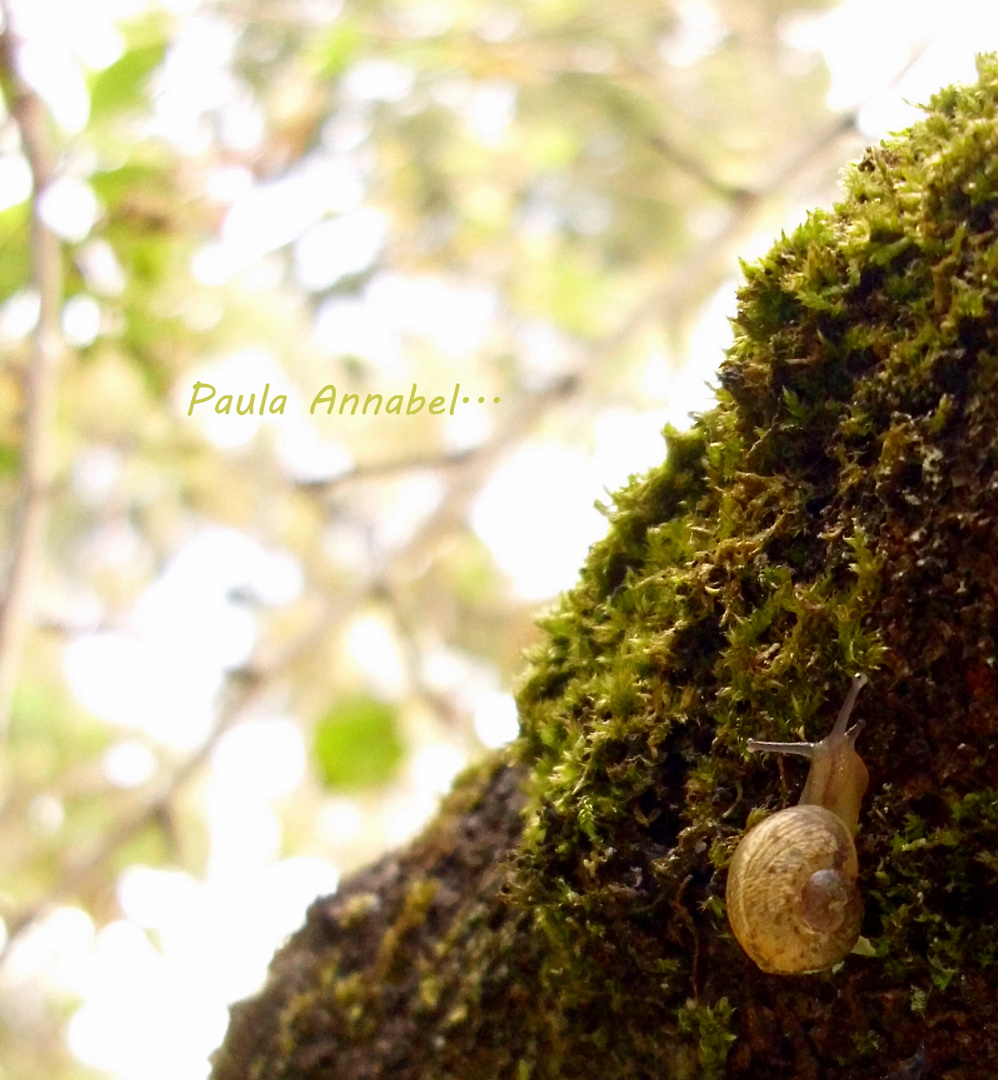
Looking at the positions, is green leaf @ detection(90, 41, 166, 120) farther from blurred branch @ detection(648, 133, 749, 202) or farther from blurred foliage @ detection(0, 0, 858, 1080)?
blurred branch @ detection(648, 133, 749, 202)

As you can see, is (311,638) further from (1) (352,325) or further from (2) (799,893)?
(2) (799,893)

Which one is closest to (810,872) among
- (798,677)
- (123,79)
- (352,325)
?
(798,677)

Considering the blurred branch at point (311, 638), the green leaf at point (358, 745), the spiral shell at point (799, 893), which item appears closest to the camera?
the spiral shell at point (799, 893)

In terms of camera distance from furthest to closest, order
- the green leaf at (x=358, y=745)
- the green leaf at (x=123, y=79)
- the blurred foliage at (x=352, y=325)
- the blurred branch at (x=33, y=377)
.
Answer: the blurred foliage at (x=352, y=325) → the green leaf at (x=358, y=745) → the green leaf at (x=123, y=79) → the blurred branch at (x=33, y=377)

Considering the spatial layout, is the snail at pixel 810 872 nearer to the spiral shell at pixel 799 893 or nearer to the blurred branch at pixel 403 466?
the spiral shell at pixel 799 893

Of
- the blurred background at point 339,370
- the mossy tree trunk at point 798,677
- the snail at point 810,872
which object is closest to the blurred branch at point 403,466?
the blurred background at point 339,370

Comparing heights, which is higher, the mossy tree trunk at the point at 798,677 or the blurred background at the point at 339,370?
the blurred background at the point at 339,370

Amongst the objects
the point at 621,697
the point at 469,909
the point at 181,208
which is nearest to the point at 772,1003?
the point at 621,697
